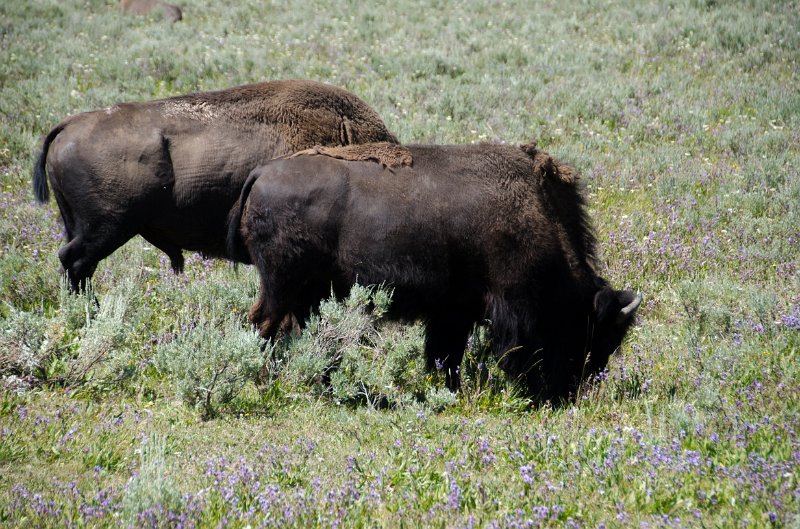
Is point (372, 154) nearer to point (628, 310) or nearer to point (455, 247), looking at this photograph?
point (455, 247)

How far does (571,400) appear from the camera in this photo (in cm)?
572

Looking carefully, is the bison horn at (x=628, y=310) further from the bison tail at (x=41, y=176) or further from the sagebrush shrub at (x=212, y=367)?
the bison tail at (x=41, y=176)

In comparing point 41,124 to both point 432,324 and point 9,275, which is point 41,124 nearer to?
point 9,275

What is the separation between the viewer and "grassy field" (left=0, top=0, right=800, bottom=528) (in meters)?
3.52

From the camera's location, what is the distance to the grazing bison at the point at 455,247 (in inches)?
215

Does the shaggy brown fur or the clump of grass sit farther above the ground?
the shaggy brown fur

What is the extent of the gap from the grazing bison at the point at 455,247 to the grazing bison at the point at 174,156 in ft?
2.72

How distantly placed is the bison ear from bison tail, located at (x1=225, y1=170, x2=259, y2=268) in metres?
2.76

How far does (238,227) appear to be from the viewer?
5.82 meters

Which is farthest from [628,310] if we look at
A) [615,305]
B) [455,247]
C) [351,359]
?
[351,359]

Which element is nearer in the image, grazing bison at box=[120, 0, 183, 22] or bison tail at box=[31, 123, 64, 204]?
bison tail at box=[31, 123, 64, 204]

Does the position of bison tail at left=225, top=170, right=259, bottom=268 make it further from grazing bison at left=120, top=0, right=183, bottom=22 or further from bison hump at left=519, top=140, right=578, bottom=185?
grazing bison at left=120, top=0, right=183, bottom=22

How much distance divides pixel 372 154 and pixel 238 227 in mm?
1183

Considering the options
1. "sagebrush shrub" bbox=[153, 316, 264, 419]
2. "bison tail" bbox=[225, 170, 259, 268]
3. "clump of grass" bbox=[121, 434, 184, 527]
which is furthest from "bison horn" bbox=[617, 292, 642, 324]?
"clump of grass" bbox=[121, 434, 184, 527]
